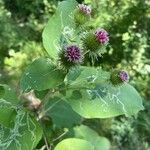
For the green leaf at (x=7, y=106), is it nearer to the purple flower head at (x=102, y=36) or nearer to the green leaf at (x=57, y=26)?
the green leaf at (x=57, y=26)

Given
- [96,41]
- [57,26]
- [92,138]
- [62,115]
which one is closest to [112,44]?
[92,138]

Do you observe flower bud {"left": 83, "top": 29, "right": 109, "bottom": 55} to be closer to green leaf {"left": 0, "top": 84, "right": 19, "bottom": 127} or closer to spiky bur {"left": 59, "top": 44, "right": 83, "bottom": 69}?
spiky bur {"left": 59, "top": 44, "right": 83, "bottom": 69}

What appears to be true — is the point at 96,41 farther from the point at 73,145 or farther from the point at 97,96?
the point at 73,145

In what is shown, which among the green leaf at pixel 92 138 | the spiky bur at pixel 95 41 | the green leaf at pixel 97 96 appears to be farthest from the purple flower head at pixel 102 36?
the green leaf at pixel 92 138

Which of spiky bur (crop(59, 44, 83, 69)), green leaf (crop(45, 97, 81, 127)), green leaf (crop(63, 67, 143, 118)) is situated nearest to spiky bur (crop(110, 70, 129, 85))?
green leaf (crop(63, 67, 143, 118))

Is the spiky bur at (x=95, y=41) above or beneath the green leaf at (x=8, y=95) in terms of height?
above

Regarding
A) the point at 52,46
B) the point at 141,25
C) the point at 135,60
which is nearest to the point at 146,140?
the point at 135,60

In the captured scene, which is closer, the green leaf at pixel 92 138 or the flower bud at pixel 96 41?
the flower bud at pixel 96 41
